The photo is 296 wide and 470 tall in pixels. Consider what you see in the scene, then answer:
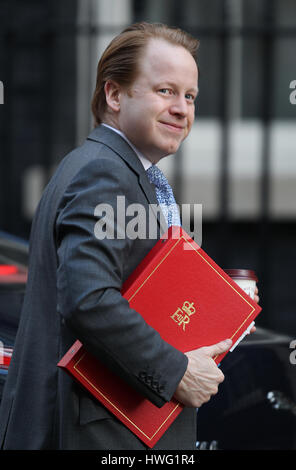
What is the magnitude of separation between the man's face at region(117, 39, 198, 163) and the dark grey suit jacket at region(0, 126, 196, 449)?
0.18 ft

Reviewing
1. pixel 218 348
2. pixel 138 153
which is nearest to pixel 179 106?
pixel 138 153

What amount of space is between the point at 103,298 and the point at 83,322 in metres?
0.06

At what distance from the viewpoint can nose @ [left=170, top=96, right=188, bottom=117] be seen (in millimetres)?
1854

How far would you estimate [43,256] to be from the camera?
5.97 feet

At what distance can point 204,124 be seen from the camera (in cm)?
798

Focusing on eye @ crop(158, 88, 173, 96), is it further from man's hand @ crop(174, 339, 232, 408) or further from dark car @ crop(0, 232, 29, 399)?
dark car @ crop(0, 232, 29, 399)

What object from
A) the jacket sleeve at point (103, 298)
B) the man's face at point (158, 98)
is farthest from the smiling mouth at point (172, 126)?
the jacket sleeve at point (103, 298)

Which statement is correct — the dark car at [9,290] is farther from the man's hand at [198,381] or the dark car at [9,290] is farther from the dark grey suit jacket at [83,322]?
the man's hand at [198,381]

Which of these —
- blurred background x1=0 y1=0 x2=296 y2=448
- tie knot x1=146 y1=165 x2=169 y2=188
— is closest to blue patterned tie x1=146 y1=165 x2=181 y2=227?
tie knot x1=146 y1=165 x2=169 y2=188

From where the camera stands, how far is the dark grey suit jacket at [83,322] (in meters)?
1.63

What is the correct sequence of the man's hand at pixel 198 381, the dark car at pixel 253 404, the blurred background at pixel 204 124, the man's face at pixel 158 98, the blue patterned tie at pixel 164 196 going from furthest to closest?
1. the blurred background at pixel 204 124
2. the dark car at pixel 253 404
3. the blue patterned tie at pixel 164 196
4. the man's face at pixel 158 98
5. the man's hand at pixel 198 381
